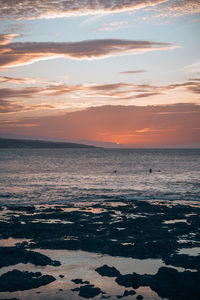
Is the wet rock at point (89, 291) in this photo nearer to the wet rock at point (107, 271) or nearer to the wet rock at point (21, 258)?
the wet rock at point (107, 271)

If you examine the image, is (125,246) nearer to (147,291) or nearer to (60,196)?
(147,291)

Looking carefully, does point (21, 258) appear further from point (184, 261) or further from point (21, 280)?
point (184, 261)

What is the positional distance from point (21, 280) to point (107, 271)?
3.56m

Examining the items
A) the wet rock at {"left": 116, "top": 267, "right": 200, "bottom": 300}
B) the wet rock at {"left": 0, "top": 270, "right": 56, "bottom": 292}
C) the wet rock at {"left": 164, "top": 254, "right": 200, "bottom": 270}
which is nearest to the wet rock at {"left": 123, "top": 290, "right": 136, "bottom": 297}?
the wet rock at {"left": 116, "top": 267, "right": 200, "bottom": 300}

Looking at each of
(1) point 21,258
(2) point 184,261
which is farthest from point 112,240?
(1) point 21,258

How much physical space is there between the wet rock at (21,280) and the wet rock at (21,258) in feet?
4.26

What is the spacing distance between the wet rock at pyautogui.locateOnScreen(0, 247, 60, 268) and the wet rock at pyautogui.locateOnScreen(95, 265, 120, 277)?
2.06 meters

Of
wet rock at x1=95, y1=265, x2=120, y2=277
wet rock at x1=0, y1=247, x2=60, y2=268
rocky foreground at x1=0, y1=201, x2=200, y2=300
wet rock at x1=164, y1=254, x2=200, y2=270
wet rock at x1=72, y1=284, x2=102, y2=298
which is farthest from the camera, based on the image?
wet rock at x1=0, y1=247, x2=60, y2=268

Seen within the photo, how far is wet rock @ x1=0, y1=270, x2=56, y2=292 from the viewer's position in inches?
434

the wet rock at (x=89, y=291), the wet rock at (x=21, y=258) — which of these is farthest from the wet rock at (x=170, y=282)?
the wet rock at (x=21, y=258)

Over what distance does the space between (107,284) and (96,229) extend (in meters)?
7.43

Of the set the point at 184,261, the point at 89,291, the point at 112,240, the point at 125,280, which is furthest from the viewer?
the point at 112,240

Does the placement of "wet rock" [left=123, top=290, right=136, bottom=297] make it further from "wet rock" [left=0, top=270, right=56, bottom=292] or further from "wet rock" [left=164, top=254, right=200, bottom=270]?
"wet rock" [left=164, top=254, right=200, bottom=270]

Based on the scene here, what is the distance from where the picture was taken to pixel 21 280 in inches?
452
